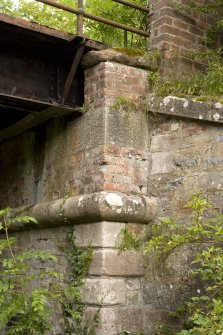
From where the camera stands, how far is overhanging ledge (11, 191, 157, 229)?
18.1 ft

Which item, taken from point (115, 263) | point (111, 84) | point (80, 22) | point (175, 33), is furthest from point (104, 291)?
point (175, 33)

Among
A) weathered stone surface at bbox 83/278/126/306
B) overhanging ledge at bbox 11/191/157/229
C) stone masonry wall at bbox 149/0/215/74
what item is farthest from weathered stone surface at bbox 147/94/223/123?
weathered stone surface at bbox 83/278/126/306

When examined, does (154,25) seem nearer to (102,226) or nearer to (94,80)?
(94,80)

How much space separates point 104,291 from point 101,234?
2.05ft

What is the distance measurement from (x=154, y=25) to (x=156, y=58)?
51 centimetres

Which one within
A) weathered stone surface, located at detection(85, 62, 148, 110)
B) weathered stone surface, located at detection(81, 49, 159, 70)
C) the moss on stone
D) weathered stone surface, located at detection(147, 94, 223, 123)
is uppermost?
the moss on stone

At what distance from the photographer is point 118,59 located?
603cm

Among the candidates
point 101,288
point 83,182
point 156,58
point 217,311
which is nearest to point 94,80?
point 156,58

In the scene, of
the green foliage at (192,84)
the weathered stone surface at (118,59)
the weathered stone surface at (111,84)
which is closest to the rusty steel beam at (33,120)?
the weathered stone surface at (111,84)

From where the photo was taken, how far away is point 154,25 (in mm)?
6504

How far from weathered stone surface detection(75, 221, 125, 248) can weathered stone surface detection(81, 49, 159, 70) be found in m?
1.97

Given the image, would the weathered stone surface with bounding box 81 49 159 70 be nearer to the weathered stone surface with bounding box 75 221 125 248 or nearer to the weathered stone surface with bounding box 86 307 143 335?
the weathered stone surface with bounding box 75 221 125 248

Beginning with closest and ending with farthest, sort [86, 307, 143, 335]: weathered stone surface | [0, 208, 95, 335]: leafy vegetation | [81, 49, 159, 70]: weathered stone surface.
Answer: [0, 208, 95, 335]: leafy vegetation, [86, 307, 143, 335]: weathered stone surface, [81, 49, 159, 70]: weathered stone surface

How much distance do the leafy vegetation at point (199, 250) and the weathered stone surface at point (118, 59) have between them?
1843mm
